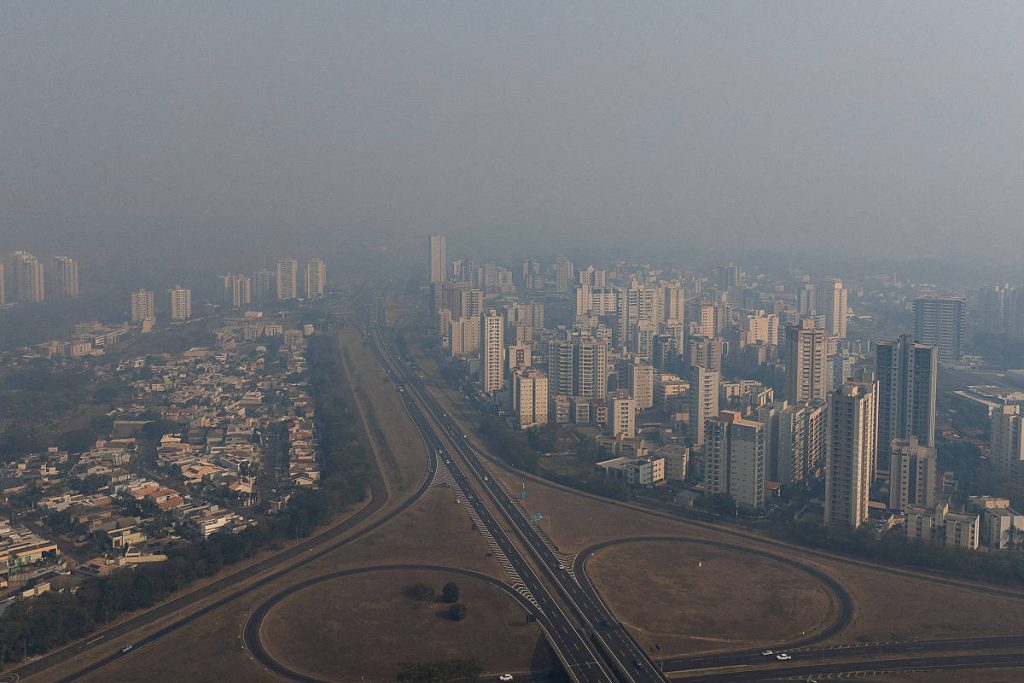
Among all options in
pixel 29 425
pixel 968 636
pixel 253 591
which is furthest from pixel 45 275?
pixel 968 636

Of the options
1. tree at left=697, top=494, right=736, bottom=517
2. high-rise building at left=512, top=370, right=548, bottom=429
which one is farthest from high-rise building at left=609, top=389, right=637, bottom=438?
tree at left=697, top=494, right=736, bottom=517

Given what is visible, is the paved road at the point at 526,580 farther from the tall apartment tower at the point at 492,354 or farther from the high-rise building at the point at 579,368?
the high-rise building at the point at 579,368

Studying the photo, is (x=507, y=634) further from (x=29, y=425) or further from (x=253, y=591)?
(x=29, y=425)

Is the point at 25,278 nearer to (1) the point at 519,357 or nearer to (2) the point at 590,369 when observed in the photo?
(1) the point at 519,357

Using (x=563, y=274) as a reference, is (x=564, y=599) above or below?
below

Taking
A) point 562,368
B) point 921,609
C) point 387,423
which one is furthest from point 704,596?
point 562,368

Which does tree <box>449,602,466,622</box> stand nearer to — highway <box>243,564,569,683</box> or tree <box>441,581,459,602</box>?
tree <box>441,581,459,602</box>
